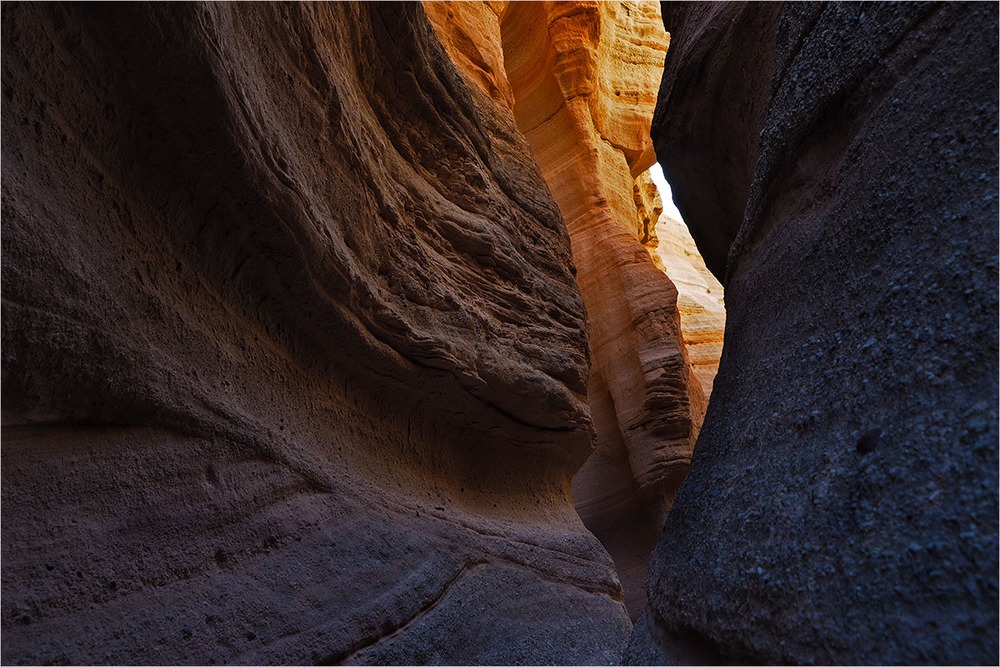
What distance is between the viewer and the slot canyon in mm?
1518

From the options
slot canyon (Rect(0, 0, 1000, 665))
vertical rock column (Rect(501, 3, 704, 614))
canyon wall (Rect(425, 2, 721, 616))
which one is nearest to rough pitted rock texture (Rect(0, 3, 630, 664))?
slot canyon (Rect(0, 0, 1000, 665))

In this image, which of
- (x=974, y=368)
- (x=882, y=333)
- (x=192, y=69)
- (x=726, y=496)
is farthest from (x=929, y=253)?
(x=192, y=69)

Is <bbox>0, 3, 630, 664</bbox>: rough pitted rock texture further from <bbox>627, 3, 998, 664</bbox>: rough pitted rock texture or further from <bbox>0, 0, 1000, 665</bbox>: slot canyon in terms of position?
<bbox>627, 3, 998, 664</bbox>: rough pitted rock texture

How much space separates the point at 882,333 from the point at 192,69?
92.2 inches

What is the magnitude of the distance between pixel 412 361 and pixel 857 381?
92.4 inches

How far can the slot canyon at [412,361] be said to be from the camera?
4.98ft

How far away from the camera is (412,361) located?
3547 mm

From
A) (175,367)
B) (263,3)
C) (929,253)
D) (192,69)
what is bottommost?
(929,253)

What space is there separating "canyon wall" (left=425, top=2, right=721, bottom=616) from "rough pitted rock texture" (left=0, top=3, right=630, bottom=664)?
358cm

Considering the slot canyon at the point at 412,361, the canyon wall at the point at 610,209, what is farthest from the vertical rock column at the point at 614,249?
the slot canyon at the point at 412,361

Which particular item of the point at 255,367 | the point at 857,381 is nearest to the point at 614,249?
the point at 255,367

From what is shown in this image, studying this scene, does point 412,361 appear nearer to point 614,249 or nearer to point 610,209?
point 614,249

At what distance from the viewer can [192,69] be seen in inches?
86.9

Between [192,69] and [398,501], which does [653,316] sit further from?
[192,69]
